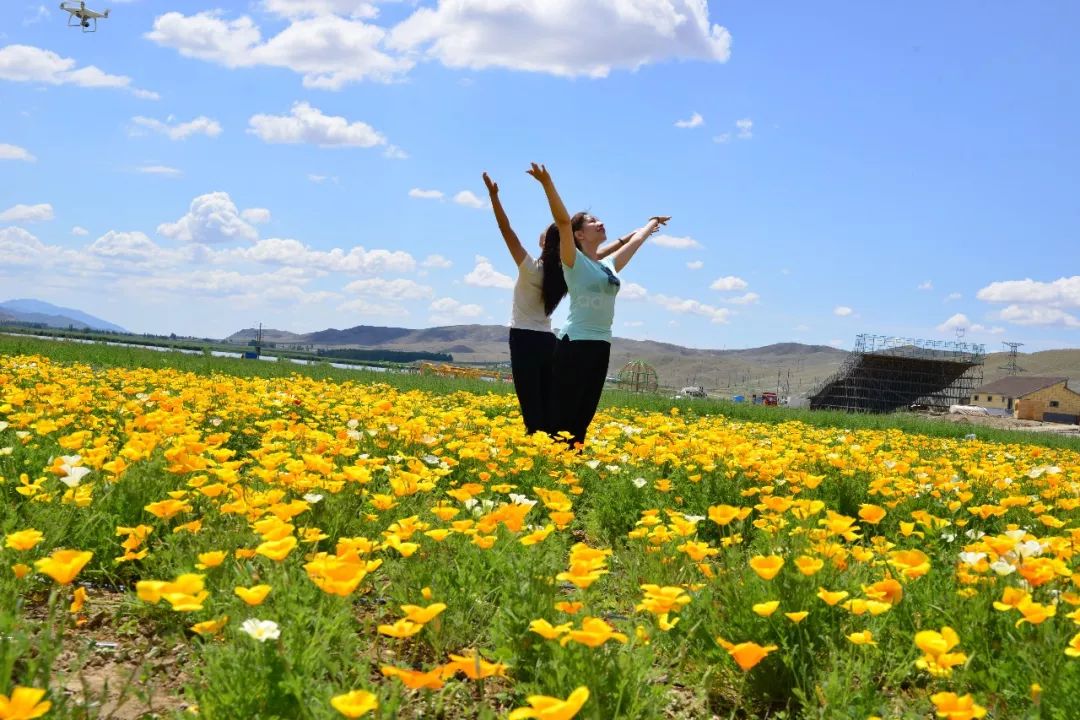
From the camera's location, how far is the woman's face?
21.9 ft

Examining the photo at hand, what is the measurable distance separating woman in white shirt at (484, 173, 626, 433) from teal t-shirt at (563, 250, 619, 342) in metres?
0.35

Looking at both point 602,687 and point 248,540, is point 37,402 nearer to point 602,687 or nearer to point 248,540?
point 248,540

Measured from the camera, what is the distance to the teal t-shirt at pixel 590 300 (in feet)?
21.3

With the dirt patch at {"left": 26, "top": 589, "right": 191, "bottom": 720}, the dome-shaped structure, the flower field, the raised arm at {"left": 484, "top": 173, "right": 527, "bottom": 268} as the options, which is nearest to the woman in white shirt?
the raised arm at {"left": 484, "top": 173, "right": 527, "bottom": 268}

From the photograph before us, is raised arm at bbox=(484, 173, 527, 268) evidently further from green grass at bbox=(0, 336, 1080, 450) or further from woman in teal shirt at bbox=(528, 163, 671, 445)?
green grass at bbox=(0, 336, 1080, 450)

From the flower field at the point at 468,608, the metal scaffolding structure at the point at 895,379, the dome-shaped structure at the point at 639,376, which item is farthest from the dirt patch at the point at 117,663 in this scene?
the metal scaffolding structure at the point at 895,379

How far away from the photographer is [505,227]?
22.1ft

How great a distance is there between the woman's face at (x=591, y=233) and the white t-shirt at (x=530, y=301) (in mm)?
458

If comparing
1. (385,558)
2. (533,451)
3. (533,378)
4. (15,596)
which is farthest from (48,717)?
(533,378)

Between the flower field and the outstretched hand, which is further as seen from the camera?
the outstretched hand

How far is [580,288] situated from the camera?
6.50 m

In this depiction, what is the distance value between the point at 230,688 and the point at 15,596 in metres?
0.91

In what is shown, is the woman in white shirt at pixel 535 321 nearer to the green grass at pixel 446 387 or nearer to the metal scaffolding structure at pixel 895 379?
the green grass at pixel 446 387

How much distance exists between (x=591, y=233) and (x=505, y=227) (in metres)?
0.70
